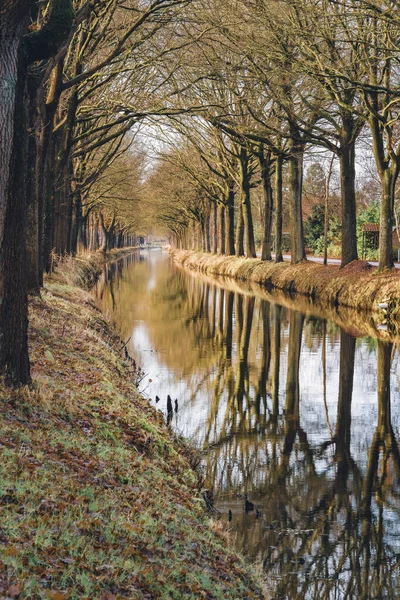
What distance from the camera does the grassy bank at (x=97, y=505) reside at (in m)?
4.32

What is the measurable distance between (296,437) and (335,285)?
17.7 metres

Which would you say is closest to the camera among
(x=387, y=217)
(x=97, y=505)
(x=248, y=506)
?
(x=97, y=505)

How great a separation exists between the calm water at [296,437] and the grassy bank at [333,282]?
2153 millimetres

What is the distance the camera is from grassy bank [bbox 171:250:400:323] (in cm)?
2289

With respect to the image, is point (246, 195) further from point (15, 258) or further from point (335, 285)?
point (15, 258)

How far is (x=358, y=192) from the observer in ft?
228

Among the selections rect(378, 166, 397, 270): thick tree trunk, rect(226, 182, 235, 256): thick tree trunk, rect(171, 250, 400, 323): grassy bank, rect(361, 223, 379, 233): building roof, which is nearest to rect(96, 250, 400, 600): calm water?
rect(171, 250, 400, 323): grassy bank

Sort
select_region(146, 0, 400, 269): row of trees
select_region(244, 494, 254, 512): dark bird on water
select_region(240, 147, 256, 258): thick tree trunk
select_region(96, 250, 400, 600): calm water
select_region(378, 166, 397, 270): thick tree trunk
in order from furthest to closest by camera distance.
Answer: select_region(240, 147, 256, 258): thick tree trunk
select_region(378, 166, 397, 270): thick tree trunk
select_region(146, 0, 400, 269): row of trees
select_region(244, 494, 254, 512): dark bird on water
select_region(96, 250, 400, 600): calm water

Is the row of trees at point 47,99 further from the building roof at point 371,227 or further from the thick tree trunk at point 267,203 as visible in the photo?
the building roof at point 371,227

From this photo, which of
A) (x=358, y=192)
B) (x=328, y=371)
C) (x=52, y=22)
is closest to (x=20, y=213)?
(x=52, y=22)

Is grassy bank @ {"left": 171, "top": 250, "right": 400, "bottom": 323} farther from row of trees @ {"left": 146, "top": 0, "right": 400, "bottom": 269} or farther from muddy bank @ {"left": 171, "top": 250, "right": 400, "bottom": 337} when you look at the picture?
row of trees @ {"left": 146, "top": 0, "right": 400, "bottom": 269}

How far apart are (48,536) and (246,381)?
975 centimetres

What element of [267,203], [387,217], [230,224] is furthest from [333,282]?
[230,224]

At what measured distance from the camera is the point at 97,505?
211 inches
